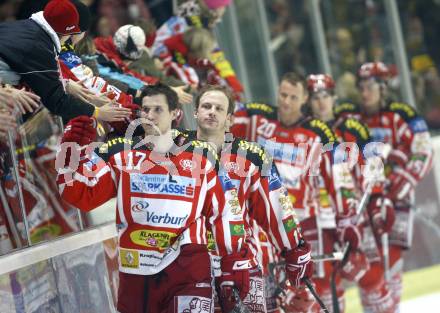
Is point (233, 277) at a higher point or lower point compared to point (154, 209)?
lower

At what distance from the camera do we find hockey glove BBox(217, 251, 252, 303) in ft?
17.0

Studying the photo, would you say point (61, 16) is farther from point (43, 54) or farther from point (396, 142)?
point (396, 142)

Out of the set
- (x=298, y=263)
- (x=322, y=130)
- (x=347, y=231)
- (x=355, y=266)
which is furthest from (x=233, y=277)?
(x=355, y=266)

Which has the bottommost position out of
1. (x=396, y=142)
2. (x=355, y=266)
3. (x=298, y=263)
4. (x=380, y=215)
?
(x=355, y=266)

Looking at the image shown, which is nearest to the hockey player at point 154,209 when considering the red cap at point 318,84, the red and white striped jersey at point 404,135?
the red cap at point 318,84

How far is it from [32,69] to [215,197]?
97 centimetres

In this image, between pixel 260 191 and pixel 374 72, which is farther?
pixel 374 72

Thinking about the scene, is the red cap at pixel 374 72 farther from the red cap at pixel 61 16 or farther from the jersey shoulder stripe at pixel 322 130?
the red cap at pixel 61 16

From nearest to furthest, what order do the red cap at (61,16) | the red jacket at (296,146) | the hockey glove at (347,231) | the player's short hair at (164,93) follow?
the red cap at (61,16) → the player's short hair at (164,93) → the red jacket at (296,146) → the hockey glove at (347,231)

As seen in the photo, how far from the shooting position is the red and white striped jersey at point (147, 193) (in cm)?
495

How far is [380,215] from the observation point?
8.30 meters

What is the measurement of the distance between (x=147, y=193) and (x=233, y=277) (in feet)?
1.87

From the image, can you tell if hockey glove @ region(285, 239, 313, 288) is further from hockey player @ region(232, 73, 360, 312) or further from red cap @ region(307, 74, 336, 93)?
red cap @ region(307, 74, 336, 93)

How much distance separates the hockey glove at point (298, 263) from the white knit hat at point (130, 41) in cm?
140
